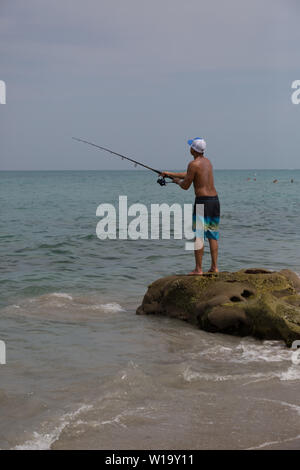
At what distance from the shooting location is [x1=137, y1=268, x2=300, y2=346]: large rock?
6824mm

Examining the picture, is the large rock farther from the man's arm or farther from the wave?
the wave

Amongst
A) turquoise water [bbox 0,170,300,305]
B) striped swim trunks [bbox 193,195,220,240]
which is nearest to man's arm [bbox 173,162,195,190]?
striped swim trunks [bbox 193,195,220,240]

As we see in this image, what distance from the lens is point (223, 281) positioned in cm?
782

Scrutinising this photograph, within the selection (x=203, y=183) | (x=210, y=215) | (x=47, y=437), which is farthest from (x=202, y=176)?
(x=47, y=437)

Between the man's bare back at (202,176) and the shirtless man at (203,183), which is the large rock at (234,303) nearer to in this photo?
the shirtless man at (203,183)

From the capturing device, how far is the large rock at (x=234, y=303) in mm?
6824

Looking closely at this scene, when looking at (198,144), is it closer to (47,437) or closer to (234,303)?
(234,303)

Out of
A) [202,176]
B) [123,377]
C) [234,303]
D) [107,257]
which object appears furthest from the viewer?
[107,257]

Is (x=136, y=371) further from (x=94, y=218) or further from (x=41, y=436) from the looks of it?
(x=94, y=218)

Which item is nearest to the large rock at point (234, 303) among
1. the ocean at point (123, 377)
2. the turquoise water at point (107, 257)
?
the ocean at point (123, 377)

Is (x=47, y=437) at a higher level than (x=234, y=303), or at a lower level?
lower

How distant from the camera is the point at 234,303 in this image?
7195 millimetres

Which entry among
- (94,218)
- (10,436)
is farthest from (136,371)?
(94,218)
